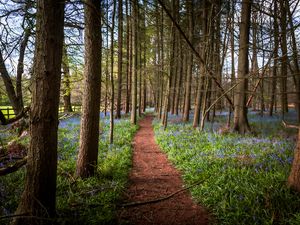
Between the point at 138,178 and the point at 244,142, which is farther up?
the point at 244,142

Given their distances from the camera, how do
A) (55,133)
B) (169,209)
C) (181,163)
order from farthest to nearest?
(181,163)
(169,209)
(55,133)

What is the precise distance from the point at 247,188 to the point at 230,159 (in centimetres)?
212

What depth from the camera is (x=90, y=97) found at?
225 inches

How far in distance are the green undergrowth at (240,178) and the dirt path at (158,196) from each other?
0.30 metres

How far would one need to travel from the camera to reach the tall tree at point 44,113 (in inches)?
123

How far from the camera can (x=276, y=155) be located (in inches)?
269

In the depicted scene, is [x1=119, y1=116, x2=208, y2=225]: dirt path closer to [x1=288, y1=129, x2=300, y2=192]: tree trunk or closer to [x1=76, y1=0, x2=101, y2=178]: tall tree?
[x1=76, y1=0, x2=101, y2=178]: tall tree

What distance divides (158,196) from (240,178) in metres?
2.07

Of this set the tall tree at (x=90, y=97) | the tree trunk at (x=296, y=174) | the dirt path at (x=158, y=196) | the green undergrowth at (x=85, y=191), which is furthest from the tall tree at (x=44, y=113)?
the tree trunk at (x=296, y=174)

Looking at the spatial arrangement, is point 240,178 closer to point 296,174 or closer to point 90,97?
point 296,174

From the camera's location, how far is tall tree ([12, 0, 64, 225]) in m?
3.12

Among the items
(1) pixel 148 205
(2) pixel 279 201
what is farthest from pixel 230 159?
(1) pixel 148 205

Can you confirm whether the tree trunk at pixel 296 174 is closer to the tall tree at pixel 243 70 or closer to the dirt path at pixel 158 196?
the dirt path at pixel 158 196

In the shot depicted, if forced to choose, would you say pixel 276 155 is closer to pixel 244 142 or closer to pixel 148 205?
pixel 244 142
